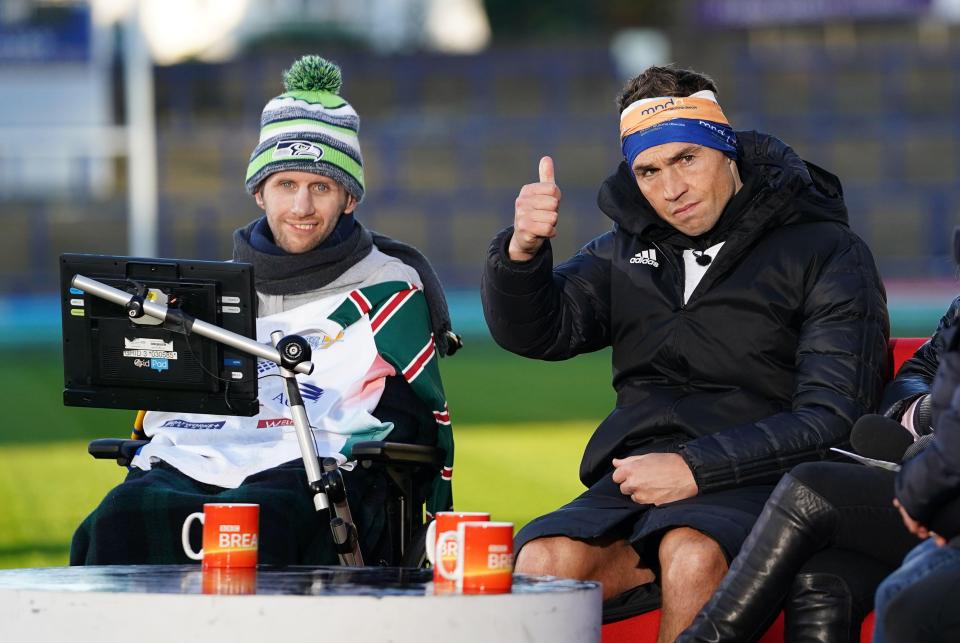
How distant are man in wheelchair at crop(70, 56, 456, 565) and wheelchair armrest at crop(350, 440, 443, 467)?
0.15 m

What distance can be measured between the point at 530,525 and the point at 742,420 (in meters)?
0.61

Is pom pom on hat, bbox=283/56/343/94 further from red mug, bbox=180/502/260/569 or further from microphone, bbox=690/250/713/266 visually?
red mug, bbox=180/502/260/569

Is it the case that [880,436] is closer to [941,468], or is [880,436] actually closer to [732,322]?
[941,468]

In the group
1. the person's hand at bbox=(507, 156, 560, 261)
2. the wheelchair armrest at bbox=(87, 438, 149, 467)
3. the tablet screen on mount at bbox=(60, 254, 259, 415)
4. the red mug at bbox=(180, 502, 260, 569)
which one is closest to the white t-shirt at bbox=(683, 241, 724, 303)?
the person's hand at bbox=(507, 156, 560, 261)

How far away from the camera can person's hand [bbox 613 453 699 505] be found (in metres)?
4.15

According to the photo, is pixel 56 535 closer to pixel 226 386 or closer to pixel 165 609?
pixel 226 386

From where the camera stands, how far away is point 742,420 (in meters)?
4.37

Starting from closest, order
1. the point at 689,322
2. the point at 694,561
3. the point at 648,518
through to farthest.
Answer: the point at 694,561
the point at 648,518
the point at 689,322

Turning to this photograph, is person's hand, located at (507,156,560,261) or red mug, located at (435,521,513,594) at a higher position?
person's hand, located at (507,156,560,261)

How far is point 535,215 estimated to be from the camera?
14.4 ft

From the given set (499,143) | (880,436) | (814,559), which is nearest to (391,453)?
(814,559)

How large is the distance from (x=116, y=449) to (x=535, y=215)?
4.65 feet

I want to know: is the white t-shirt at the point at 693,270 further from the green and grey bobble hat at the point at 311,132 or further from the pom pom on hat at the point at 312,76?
the pom pom on hat at the point at 312,76

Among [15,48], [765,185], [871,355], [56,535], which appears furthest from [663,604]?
[15,48]
